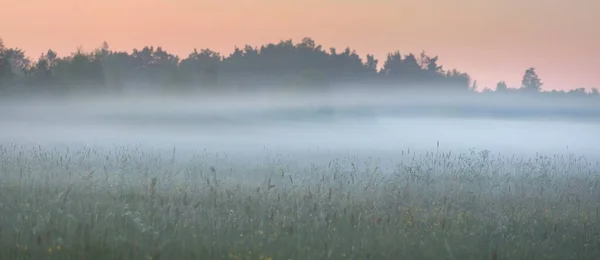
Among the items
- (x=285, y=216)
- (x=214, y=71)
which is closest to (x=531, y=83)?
(x=214, y=71)

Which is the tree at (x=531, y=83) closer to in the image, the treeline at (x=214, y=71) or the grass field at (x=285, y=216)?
the treeline at (x=214, y=71)

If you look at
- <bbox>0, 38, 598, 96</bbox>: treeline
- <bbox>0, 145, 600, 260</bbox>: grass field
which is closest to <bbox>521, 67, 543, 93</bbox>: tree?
<bbox>0, 38, 598, 96</bbox>: treeline

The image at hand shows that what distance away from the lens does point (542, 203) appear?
12.1 metres

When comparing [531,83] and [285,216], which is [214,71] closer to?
[531,83]

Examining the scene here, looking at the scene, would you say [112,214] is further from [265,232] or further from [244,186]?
[244,186]

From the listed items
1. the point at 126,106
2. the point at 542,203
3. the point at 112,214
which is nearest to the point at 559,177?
the point at 542,203

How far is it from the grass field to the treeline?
184ft

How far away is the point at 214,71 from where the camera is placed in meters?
79.6

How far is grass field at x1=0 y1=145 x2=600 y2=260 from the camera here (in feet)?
26.1

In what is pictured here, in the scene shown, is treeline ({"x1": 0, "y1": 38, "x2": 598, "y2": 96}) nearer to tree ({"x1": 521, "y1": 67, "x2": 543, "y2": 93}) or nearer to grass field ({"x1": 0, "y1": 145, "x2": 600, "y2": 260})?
tree ({"x1": 521, "y1": 67, "x2": 543, "y2": 93})

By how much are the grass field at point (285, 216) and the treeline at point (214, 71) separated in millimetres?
56002

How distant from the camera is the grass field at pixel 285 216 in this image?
26.1ft

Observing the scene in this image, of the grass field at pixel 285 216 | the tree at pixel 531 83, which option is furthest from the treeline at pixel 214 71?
the grass field at pixel 285 216

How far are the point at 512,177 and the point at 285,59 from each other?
6450 centimetres
